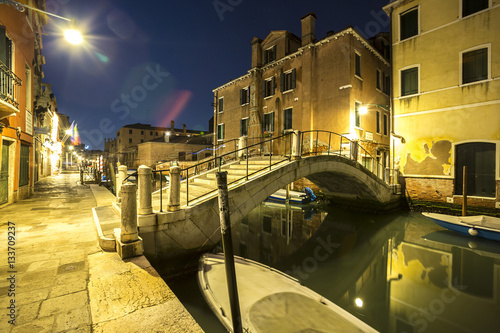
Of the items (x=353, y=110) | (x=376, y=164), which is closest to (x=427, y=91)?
(x=353, y=110)

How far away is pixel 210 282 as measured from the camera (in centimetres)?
444

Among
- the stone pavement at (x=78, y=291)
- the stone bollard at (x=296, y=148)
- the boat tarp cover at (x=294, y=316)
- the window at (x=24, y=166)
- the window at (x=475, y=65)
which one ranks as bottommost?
the boat tarp cover at (x=294, y=316)

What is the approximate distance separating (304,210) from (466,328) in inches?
393

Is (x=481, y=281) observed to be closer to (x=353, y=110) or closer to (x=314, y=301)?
(x=314, y=301)

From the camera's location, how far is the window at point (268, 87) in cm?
1845

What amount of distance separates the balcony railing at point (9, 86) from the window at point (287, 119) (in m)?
14.5

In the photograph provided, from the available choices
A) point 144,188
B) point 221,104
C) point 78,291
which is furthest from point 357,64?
point 78,291

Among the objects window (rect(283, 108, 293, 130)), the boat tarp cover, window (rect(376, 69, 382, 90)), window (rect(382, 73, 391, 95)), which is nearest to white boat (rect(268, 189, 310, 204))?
window (rect(283, 108, 293, 130))

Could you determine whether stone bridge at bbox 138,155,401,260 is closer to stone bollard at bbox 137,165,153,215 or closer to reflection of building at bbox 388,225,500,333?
stone bollard at bbox 137,165,153,215

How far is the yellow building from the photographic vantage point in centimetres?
1052

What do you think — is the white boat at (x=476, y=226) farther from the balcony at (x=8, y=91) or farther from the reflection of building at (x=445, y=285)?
the balcony at (x=8, y=91)

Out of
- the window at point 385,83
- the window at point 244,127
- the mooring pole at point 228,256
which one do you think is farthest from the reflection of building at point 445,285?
the window at point 244,127

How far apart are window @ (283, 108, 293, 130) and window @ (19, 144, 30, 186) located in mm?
14793

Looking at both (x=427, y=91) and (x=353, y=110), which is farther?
(x=353, y=110)
